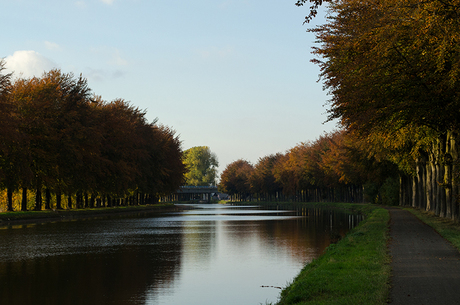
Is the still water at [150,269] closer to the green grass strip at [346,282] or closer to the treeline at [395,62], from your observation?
the green grass strip at [346,282]

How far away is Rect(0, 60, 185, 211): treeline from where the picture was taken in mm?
50844

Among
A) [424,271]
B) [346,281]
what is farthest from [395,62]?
[346,281]

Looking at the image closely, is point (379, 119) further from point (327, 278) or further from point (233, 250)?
point (327, 278)

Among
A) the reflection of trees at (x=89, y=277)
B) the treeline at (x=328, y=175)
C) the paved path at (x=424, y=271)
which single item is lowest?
the reflection of trees at (x=89, y=277)

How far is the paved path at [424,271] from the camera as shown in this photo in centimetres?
1072

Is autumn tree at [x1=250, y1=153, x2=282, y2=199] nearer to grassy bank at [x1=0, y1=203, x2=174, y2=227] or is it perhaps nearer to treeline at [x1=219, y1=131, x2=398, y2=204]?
treeline at [x1=219, y1=131, x2=398, y2=204]

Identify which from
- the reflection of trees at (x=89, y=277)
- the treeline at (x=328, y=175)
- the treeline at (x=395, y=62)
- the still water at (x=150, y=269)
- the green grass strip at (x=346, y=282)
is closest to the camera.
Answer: the green grass strip at (x=346, y=282)

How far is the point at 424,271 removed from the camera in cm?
1405

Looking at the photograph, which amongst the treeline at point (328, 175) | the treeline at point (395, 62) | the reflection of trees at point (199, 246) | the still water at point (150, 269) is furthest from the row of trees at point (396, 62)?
the treeline at point (328, 175)

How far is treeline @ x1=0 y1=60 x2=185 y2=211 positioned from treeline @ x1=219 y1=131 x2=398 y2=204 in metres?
29.6

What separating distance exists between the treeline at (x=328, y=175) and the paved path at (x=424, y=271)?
16.0 meters

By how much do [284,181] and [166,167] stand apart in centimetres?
3612

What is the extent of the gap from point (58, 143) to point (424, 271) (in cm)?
5058

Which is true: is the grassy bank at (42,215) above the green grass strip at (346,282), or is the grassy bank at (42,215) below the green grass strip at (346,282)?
below
